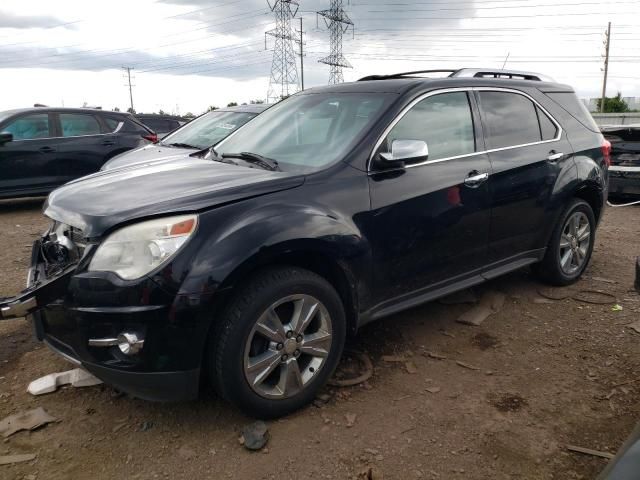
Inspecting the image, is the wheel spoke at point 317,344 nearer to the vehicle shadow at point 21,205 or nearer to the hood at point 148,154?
the hood at point 148,154

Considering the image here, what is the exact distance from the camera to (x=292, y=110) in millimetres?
4074

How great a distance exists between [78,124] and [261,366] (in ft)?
25.8

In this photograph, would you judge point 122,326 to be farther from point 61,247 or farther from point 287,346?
point 287,346

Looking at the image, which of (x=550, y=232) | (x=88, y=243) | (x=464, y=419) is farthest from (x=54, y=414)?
(x=550, y=232)

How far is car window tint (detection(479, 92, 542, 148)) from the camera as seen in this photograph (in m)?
4.06

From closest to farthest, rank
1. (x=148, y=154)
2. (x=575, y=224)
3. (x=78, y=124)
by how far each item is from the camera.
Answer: (x=575, y=224), (x=148, y=154), (x=78, y=124)

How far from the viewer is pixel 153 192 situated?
2.92 m

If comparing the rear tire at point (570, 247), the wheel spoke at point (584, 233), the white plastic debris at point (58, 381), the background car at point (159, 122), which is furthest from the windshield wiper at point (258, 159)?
→ the background car at point (159, 122)

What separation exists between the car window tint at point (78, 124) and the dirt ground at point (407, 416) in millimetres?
5702

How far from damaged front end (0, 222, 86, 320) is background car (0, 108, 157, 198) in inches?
240

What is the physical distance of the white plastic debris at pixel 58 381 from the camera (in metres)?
3.25

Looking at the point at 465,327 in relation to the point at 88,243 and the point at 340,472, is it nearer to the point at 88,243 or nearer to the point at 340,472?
the point at 340,472

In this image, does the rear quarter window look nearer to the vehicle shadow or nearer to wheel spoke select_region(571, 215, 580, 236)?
wheel spoke select_region(571, 215, 580, 236)

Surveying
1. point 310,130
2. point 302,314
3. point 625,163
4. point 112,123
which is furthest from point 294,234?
point 625,163
